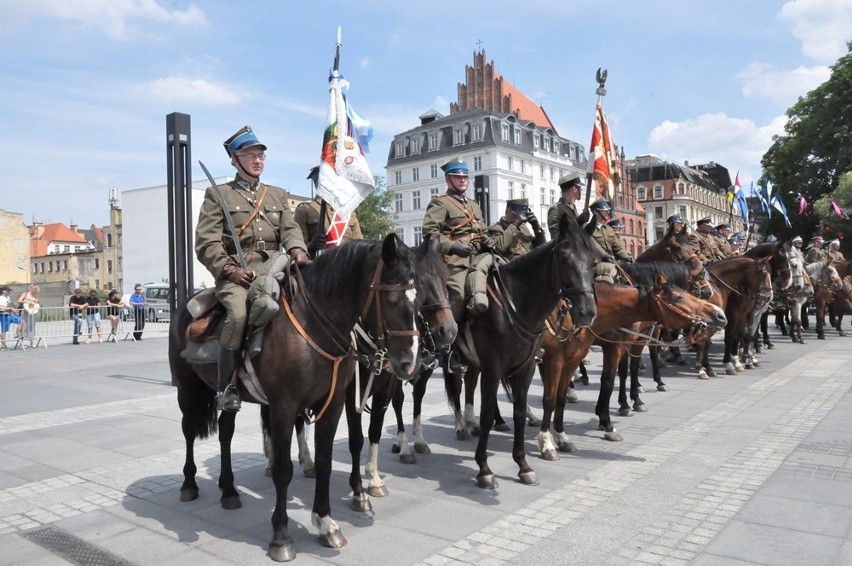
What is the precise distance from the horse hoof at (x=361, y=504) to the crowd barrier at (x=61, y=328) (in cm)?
1897

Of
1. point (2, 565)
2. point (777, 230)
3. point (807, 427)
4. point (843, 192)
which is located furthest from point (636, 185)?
point (2, 565)

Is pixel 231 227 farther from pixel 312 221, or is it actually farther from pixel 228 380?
pixel 312 221

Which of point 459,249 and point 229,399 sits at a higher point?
point 459,249

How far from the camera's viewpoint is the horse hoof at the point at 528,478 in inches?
235

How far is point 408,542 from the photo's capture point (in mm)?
4625

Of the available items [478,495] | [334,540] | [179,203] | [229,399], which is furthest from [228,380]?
[179,203]

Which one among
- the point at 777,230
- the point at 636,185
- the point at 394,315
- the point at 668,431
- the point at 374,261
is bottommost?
the point at 668,431

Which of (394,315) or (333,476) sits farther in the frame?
(333,476)

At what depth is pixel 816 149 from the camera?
123ft

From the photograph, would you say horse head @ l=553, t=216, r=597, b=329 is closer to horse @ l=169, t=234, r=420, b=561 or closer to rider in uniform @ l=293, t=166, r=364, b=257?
horse @ l=169, t=234, r=420, b=561

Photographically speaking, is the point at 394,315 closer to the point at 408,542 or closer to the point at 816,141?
the point at 408,542

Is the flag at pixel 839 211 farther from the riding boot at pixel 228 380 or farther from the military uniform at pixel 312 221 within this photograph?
the riding boot at pixel 228 380

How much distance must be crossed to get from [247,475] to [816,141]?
4077 centimetres

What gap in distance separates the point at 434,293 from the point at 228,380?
172 centimetres
